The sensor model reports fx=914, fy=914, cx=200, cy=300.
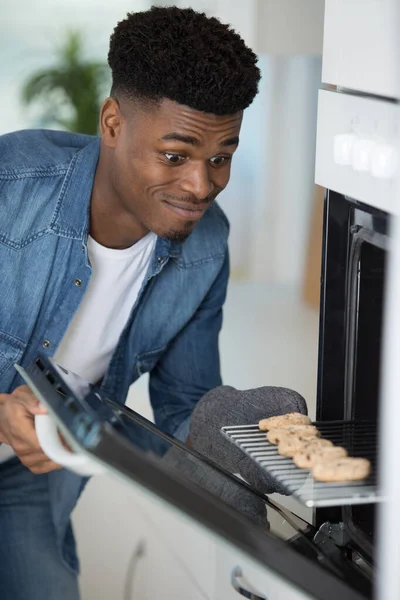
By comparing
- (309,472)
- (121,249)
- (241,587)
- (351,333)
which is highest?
(121,249)

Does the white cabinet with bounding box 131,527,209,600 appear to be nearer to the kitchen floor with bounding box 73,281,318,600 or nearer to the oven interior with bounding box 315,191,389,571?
the kitchen floor with bounding box 73,281,318,600

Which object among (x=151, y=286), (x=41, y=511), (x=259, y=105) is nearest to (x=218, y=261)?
(x=151, y=286)

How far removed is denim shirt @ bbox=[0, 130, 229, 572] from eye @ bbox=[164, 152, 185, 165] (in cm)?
27

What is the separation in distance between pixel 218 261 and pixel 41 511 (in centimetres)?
63

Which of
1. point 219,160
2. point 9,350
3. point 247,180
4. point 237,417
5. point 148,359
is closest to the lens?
point 237,417

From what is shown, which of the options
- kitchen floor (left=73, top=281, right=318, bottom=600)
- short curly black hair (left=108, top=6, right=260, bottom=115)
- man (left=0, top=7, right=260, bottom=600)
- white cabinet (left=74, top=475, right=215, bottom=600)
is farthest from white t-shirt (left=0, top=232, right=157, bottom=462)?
kitchen floor (left=73, top=281, right=318, bottom=600)

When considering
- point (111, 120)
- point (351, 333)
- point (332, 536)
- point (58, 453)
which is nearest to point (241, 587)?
point (332, 536)

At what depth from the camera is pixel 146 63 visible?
1.47m

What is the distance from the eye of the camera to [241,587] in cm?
140

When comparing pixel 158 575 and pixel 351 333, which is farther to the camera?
pixel 158 575

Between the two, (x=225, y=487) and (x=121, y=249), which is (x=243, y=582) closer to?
(x=225, y=487)

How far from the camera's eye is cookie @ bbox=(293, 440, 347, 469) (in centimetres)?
108

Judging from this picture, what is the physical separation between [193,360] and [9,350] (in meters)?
0.43

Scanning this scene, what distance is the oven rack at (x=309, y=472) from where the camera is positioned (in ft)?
3.25
